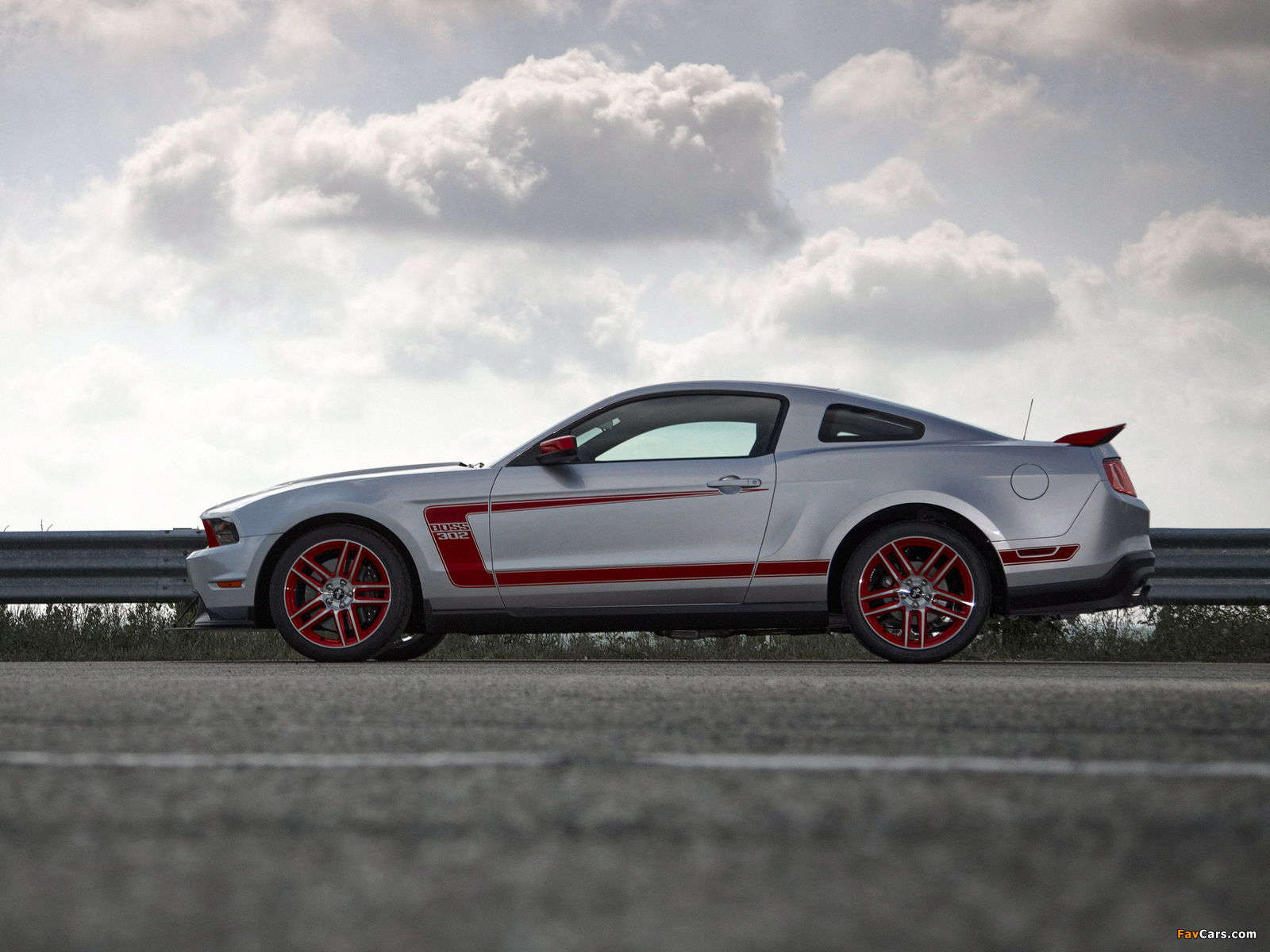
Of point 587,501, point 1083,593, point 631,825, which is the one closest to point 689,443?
point 587,501

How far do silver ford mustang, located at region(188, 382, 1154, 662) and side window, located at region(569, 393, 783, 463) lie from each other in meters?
0.01

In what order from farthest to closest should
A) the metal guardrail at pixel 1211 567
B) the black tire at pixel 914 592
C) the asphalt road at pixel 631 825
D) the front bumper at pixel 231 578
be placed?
the metal guardrail at pixel 1211 567 < the front bumper at pixel 231 578 < the black tire at pixel 914 592 < the asphalt road at pixel 631 825

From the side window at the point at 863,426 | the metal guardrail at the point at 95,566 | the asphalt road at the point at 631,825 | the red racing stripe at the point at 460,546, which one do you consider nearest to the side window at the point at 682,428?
the side window at the point at 863,426

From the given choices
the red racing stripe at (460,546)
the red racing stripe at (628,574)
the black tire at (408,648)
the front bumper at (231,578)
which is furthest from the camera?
the black tire at (408,648)

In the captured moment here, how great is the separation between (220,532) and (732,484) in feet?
8.98

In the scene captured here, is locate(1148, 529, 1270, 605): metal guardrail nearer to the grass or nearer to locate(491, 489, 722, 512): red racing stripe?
the grass

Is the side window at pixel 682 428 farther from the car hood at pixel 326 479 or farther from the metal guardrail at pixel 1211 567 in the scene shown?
the metal guardrail at pixel 1211 567

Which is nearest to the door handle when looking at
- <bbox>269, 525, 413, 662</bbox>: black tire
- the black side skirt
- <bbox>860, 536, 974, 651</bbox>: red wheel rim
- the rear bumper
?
the black side skirt

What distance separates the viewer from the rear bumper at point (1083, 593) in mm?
6887

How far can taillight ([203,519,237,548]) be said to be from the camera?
7.38m

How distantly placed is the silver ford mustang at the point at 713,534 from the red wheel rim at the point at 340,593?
0.01 m

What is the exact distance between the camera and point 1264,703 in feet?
12.7

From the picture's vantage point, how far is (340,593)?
719 cm

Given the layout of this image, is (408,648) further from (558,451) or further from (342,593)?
(558,451)
